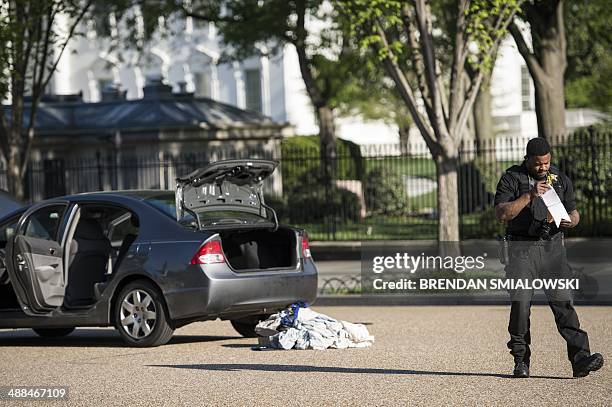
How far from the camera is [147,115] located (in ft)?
118

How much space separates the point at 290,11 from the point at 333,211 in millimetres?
8232

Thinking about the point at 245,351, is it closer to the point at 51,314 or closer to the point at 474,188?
the point at 51,314

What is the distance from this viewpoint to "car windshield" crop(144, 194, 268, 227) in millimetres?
13023

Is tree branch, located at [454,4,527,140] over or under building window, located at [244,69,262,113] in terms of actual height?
under

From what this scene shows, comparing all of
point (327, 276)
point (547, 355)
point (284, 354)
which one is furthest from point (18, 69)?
point (547, 355)

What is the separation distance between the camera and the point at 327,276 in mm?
21641

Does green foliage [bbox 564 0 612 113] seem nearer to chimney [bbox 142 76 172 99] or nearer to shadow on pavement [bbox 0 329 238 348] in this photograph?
chimney [bbox 142 76 172 99]

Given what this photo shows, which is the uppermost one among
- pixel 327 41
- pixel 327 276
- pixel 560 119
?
pixel 327 41

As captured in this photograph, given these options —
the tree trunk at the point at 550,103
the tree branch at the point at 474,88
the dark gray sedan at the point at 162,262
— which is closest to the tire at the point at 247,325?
the dark gray sedan at the point at 162,262

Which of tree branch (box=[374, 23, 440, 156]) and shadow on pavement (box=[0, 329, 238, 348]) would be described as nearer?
shadow on pavement (box=[0, 329, 238, 348])

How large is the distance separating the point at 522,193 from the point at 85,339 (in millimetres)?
6321

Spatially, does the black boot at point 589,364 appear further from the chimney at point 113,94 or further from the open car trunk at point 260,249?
the chimney at point 113,94

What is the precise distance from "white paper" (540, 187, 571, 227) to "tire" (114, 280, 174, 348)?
4.55 metres

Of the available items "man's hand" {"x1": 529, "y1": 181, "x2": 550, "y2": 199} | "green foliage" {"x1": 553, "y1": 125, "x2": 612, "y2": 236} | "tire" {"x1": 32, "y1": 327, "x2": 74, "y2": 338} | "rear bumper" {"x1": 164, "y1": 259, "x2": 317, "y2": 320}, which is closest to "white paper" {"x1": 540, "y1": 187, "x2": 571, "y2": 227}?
"man's hand" {"x1": 529, "y1": 181, "x2": 550, "y2": 199}
